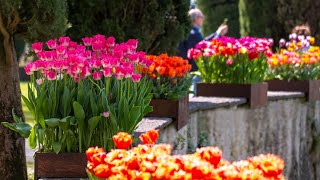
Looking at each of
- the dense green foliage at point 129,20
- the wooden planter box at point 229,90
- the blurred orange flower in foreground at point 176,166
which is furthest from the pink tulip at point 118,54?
the wooden planter box at point 229,90

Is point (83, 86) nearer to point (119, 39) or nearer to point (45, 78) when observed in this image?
point (45, 78)

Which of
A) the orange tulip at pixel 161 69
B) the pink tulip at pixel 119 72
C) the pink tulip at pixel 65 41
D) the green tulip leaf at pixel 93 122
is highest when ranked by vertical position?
the pink tulip at pixel 65 41

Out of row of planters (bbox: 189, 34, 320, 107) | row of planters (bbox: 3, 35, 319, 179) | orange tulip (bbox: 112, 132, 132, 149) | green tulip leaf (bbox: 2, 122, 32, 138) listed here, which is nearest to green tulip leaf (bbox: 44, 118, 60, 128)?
row of planters (bbox: 3, 35, 319, 179)

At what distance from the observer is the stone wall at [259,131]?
7095mm

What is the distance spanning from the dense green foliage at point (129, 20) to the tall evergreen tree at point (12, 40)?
6.71 feet

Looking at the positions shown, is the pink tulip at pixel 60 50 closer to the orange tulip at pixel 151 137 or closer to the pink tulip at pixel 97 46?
the pink tulip at pixel 97 46

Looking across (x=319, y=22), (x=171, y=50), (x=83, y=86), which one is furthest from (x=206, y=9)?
(x=83, y=86)

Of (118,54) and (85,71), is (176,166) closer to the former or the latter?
(85,71)

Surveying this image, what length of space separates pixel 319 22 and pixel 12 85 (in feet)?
30.3

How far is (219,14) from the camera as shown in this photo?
21141 millimetres

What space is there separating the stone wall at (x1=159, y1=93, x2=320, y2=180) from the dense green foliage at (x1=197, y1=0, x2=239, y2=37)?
10596mm

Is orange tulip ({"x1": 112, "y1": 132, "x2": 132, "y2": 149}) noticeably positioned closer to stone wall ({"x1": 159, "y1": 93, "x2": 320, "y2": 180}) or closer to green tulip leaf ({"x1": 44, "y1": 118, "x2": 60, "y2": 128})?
green tulip leaf ({"x1": 44, "y1": 118, "x2": 60, "y2": 128})

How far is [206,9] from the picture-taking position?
21.5 m

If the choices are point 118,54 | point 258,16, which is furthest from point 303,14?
point 118,54
